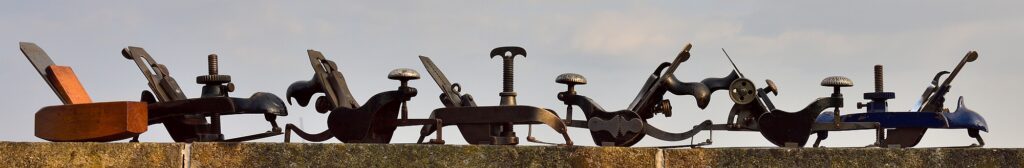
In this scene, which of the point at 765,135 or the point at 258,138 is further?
the point at 258,138

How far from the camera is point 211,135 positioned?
1153cm

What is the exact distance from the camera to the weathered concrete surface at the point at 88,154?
398 inches

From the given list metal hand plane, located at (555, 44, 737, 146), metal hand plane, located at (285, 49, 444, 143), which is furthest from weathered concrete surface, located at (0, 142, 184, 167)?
metal hand plane, located at (555, 44, 737, 146)

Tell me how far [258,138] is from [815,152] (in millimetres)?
3661

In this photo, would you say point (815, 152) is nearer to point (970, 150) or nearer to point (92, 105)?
point (970, 150)

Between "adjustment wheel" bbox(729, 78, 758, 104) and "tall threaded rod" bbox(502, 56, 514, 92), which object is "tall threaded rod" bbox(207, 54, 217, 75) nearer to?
"tall threaded rod" bbox(502, 56, 514, 92)

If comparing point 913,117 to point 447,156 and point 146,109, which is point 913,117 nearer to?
point 447,156

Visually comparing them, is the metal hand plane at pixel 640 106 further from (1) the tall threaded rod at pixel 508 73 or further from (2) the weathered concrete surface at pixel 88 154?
(2) the weathered concrete surface at pixel 88 154

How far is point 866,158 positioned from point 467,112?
2.44m

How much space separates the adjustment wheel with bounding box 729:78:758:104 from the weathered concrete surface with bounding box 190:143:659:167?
141 cm

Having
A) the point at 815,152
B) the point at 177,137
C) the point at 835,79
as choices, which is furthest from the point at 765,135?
the point at 177,137

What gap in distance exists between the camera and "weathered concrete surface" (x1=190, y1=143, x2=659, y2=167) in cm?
944

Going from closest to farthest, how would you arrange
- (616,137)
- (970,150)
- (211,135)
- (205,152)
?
1. (970,150)
2. (205,152)
3. (616,137)
4. (211,135)

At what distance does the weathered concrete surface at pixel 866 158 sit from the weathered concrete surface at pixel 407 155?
12.9 inches
